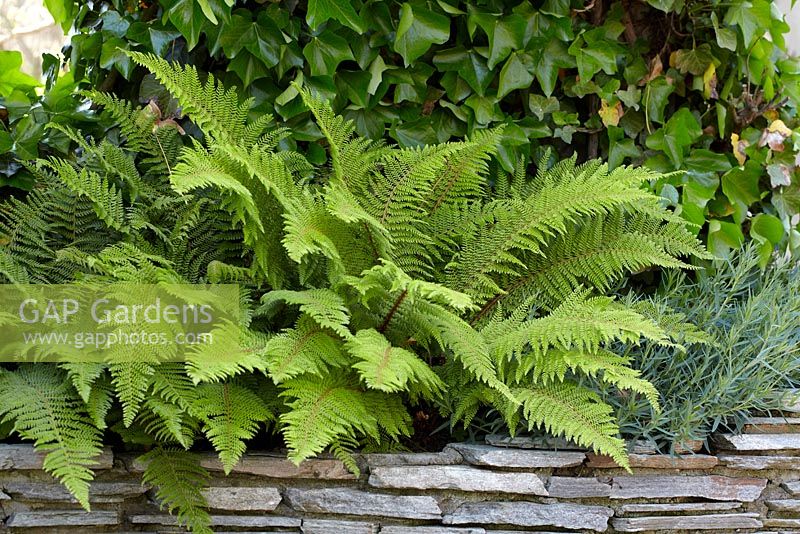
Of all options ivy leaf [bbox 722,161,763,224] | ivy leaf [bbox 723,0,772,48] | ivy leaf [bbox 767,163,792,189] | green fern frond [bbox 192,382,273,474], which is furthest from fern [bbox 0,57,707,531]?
ivy leaf [bbox 723,0,772,48]

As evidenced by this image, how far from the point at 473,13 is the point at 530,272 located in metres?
0.71

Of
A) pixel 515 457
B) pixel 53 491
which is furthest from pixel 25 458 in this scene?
pixel 515 457

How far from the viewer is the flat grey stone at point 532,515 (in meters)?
1.58

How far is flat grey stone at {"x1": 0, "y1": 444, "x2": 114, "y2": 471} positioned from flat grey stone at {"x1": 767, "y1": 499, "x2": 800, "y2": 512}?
147 centimetres

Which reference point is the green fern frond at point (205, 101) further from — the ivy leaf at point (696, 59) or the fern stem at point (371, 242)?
the ivy leaf at point (696, 59)

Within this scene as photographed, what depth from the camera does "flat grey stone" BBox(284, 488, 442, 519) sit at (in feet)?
5.07

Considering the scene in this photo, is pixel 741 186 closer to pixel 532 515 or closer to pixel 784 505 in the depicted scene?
pixel 784 505

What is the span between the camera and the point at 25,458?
1.50m

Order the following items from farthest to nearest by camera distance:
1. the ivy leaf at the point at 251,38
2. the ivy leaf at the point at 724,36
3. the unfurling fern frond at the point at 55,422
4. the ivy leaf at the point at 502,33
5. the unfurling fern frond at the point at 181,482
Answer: the ivy leaf at the point at 724,36 < the ivy leaf at the point at 502,33 < the ivy leaf at the point at 251,38 < the unfurling fern frond at the point at 181,482 < the unfurling fern frond at the point at 55,422

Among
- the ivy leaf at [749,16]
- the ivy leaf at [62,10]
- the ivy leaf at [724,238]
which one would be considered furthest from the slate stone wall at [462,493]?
the ivy leaf at [62,10]

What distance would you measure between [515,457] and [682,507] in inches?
15.8

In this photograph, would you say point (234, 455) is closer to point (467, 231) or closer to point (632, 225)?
point (467, 231)

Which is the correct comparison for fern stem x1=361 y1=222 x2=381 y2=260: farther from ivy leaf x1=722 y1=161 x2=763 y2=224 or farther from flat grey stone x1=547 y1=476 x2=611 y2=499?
ivy leaf x1=722 y1=161 x2=763 y2=224

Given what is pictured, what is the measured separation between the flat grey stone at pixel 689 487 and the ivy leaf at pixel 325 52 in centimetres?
122
